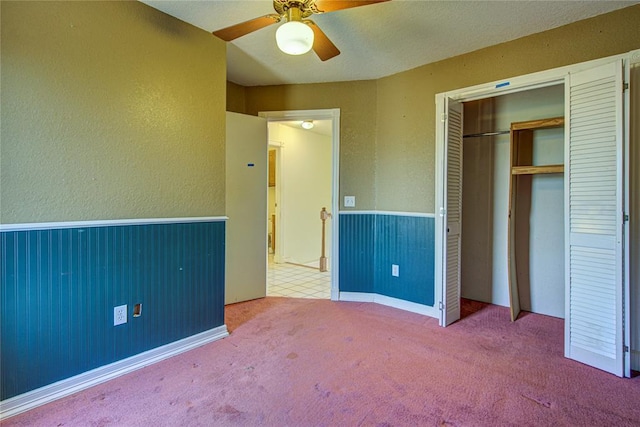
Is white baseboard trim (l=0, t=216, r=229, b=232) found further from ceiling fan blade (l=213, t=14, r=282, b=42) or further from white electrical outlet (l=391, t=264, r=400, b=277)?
white electrical outlet (l=391, t=264, r=400, b=277)

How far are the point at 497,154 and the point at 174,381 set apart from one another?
3517 mm

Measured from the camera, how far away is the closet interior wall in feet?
10.1

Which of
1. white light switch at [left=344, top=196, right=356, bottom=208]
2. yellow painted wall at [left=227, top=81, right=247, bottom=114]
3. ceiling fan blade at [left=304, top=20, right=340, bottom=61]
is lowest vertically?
white light switch at [left=344, top=196, right=356, bottom=208]

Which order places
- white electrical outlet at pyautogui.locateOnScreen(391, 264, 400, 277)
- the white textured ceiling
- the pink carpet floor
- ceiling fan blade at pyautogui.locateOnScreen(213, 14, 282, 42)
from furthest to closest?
white electrical outlet at pyautogui.locateOnScreen(391, 264, 400, 277), the white textured ceiling, ceiling fan blade at pyautogui.locateOnScreen(213, 14, 282, 42), the pink carpet floor

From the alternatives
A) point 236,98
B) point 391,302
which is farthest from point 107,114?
point 391,302

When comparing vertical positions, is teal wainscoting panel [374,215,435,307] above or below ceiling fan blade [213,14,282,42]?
below

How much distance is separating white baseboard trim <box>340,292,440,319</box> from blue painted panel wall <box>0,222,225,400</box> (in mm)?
1564

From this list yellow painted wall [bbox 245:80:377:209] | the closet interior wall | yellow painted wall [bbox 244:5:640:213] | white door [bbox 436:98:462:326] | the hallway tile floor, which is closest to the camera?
yellow painted wall [bbox 244:5:640:213]

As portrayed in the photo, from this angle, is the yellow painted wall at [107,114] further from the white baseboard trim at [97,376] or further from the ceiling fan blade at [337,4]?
the ceiling fan blade at [337,4]

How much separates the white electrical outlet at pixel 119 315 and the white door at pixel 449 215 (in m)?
2.44

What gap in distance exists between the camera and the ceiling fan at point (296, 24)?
1649 millimetres

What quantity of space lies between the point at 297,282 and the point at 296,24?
3.36 metres

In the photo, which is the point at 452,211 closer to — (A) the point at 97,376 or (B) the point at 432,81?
(B) the point at 432,81

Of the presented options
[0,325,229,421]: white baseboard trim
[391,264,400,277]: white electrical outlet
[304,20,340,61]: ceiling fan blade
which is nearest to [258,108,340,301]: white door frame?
[391,264,400,277]: white electrical outlet
